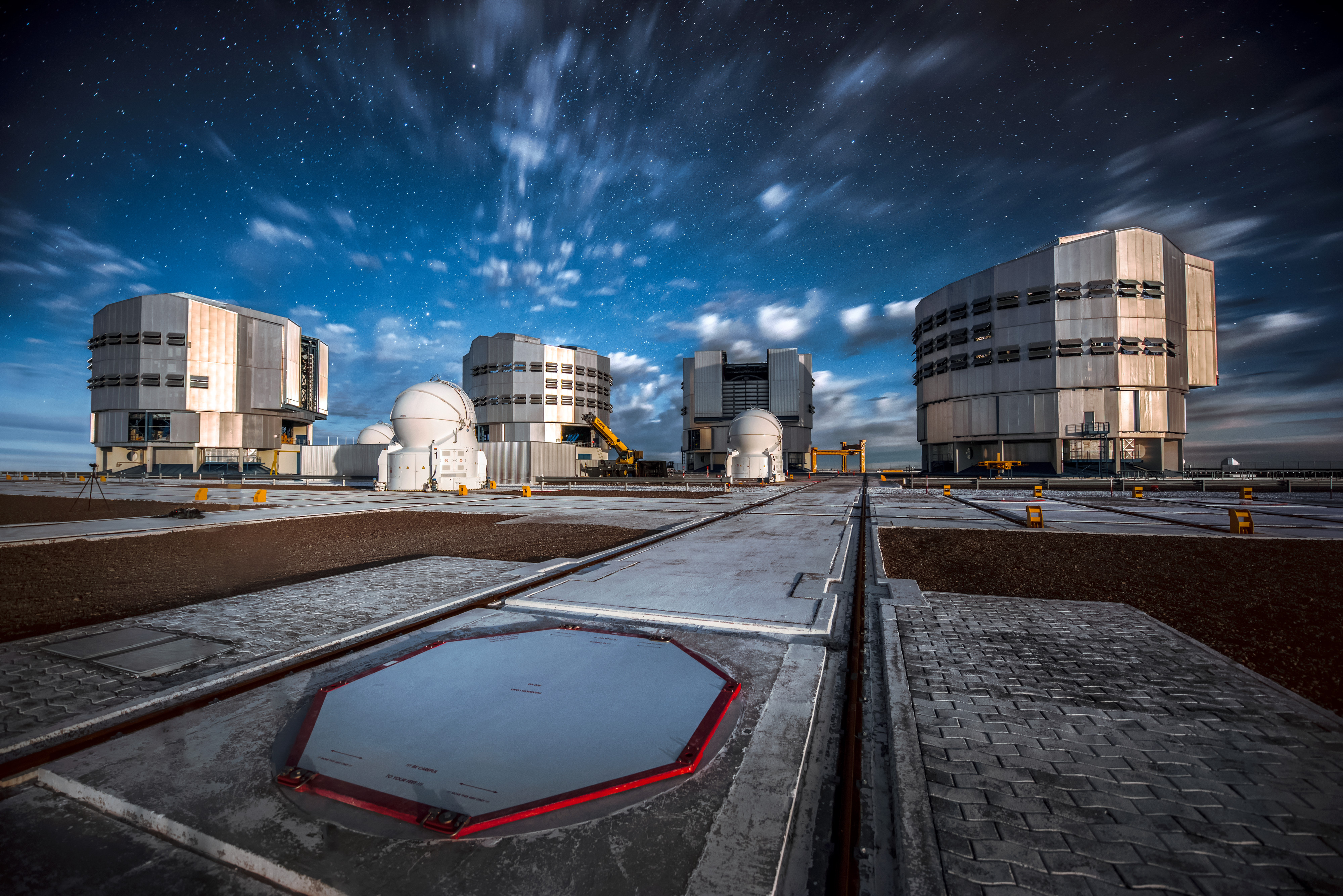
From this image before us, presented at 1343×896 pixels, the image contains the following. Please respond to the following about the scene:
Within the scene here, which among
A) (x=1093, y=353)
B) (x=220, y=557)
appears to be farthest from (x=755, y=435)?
(x=220, y=557)

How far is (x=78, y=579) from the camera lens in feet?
20.3

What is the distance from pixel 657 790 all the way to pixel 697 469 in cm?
6327

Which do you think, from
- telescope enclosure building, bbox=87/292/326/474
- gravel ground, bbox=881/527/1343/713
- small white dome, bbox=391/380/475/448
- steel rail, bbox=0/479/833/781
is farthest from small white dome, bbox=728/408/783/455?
telescope enclosure building, bbox=87/292/326/474

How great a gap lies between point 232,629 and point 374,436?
45845 mm

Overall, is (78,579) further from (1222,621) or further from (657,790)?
(1222,621)

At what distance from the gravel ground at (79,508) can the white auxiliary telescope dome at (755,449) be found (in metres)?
30.2

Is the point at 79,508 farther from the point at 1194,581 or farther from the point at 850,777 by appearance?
the point at 1194,581

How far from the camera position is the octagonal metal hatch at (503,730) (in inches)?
77.7

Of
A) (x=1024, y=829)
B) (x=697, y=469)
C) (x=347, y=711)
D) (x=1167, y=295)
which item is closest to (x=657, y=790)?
(x=1024, y=829)

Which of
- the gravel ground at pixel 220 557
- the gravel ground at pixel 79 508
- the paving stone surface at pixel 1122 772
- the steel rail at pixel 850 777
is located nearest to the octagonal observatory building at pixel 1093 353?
the gravel ground at pixel 220 557

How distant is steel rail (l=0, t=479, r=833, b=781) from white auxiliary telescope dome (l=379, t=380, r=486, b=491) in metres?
23.2

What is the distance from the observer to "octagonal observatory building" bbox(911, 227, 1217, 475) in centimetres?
3834

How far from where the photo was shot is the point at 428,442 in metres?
27.0

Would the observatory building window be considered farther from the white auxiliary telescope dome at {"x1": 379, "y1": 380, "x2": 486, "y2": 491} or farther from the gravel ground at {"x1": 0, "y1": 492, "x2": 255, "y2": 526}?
the white auxiliary telescope dome at {"x1": 379, "y1": 380, "x2": 486, "y2": 491}
